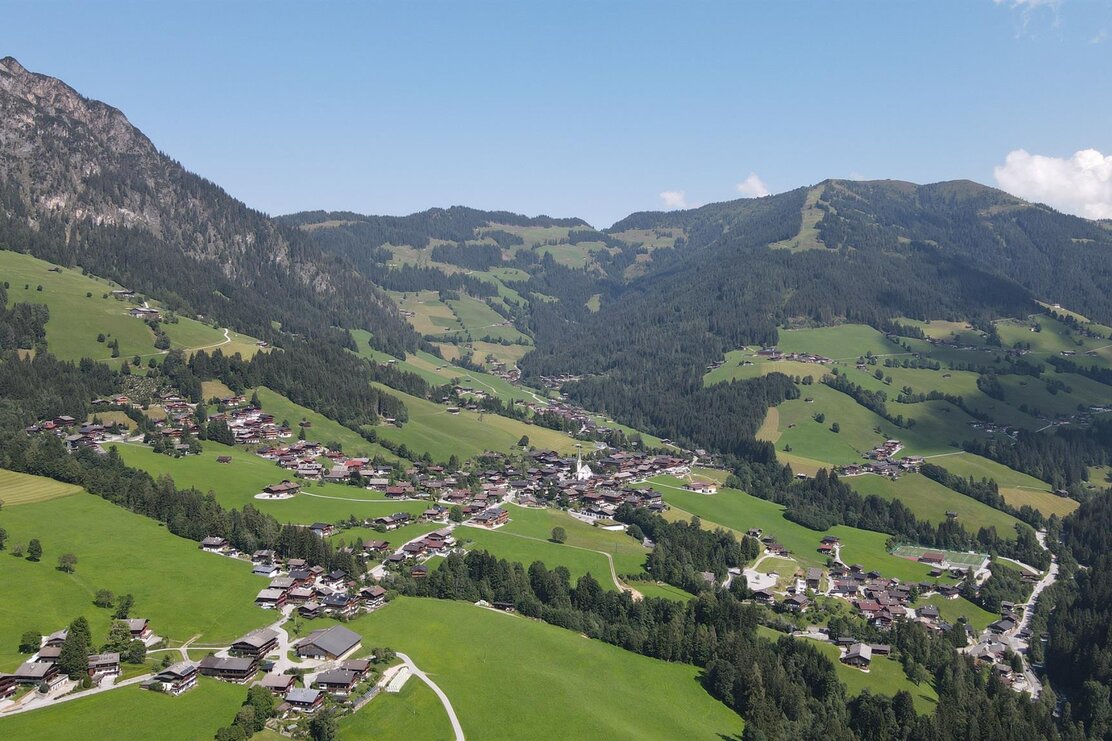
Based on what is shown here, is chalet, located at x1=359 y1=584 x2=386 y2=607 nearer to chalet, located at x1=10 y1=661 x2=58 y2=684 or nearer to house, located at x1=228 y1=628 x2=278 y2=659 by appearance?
house, located at x1=228 y1=628 x2=278 y2=659

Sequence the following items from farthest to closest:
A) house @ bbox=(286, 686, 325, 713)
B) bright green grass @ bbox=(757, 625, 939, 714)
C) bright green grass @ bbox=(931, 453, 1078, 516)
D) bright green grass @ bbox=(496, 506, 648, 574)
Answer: bright green grass @ bbox=(931, 453, 1078, 516) < bright green grass @ bbox=(496, 506, 648, 574) < bright green grass @ bbox=(757, 625, 939, 714) < house @ bbox=(286, 686, 325, 713)

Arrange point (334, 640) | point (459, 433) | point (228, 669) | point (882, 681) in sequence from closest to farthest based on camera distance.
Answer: point (228, 669)
point (334, 640)
point (882, 681)
point (459, 433)

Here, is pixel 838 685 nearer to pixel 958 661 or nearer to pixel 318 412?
pixel 958 661

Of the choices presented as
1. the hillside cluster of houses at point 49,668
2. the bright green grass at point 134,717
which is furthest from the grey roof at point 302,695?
the hillside cluster of houses at point 49,668

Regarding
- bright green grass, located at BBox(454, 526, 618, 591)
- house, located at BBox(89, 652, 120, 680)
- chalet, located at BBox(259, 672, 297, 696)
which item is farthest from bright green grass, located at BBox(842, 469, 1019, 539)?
house, located at BBox(89, 652, 120, 680)

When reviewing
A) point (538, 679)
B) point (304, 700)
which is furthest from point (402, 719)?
point (538, 679)

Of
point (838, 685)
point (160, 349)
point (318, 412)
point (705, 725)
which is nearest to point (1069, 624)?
point (838, 685)

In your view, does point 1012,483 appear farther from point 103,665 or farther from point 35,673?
point 35,673
